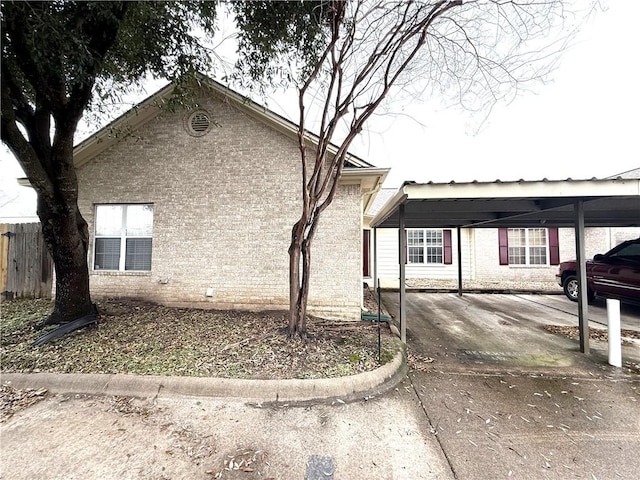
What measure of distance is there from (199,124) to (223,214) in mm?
2113

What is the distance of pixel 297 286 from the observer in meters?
4.39

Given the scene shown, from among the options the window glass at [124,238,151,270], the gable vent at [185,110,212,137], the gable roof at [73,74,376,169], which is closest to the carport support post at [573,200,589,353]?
the gable roof at [73,74,376,169]

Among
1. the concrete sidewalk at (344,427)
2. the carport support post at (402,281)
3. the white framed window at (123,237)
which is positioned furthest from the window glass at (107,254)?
the carport support post at (402,281)

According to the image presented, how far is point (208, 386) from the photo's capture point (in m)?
3.23

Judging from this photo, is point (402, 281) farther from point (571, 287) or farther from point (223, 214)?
point (571, 287)

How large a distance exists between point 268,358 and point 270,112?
4762 mm

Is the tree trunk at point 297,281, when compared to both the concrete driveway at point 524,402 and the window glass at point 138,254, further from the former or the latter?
the window glass at point 138,254

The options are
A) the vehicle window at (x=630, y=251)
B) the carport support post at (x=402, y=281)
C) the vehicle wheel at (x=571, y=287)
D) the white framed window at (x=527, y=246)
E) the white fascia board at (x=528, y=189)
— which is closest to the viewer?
the white fascia board at (x=528, y=189)

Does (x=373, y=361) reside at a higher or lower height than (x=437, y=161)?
lower

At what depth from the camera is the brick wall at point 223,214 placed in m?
5.97

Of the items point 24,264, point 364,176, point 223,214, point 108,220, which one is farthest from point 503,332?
point 24,264

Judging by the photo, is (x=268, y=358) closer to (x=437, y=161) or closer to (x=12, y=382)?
(x=12, y=382)

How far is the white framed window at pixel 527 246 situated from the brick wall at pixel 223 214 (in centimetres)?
1040

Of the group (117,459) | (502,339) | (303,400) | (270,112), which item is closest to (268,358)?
(303,400)
